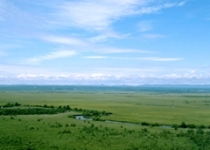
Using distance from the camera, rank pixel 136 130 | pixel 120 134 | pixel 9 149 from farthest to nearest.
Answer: pixel 136 130, pixel 120 134, pixel 9 149

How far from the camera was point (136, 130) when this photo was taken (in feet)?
159

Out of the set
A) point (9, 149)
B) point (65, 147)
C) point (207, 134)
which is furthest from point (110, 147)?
point (207, 134)

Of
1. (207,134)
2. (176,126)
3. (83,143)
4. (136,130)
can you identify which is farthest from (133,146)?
(176,126)

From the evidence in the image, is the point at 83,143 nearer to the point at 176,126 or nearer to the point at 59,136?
the point at 59,136

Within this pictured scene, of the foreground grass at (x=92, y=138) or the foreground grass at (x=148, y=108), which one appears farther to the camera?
the foreground grass at (x=148, y=108)

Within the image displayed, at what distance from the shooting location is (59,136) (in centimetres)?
4206

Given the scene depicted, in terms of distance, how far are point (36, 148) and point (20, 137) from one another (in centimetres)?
586

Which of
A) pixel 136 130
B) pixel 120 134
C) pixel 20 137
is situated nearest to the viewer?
pixel 20 137

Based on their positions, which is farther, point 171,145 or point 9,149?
point 171,145

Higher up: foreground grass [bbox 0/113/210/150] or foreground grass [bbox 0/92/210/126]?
foreground grass [bbox 0/92/210/126]

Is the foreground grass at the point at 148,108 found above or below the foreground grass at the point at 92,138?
above

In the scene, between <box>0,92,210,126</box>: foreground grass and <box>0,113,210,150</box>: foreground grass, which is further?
<box>0,92,210,126</box>: foreground grass

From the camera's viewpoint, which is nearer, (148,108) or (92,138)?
(92,138)

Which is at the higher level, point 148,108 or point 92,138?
point 148,108
